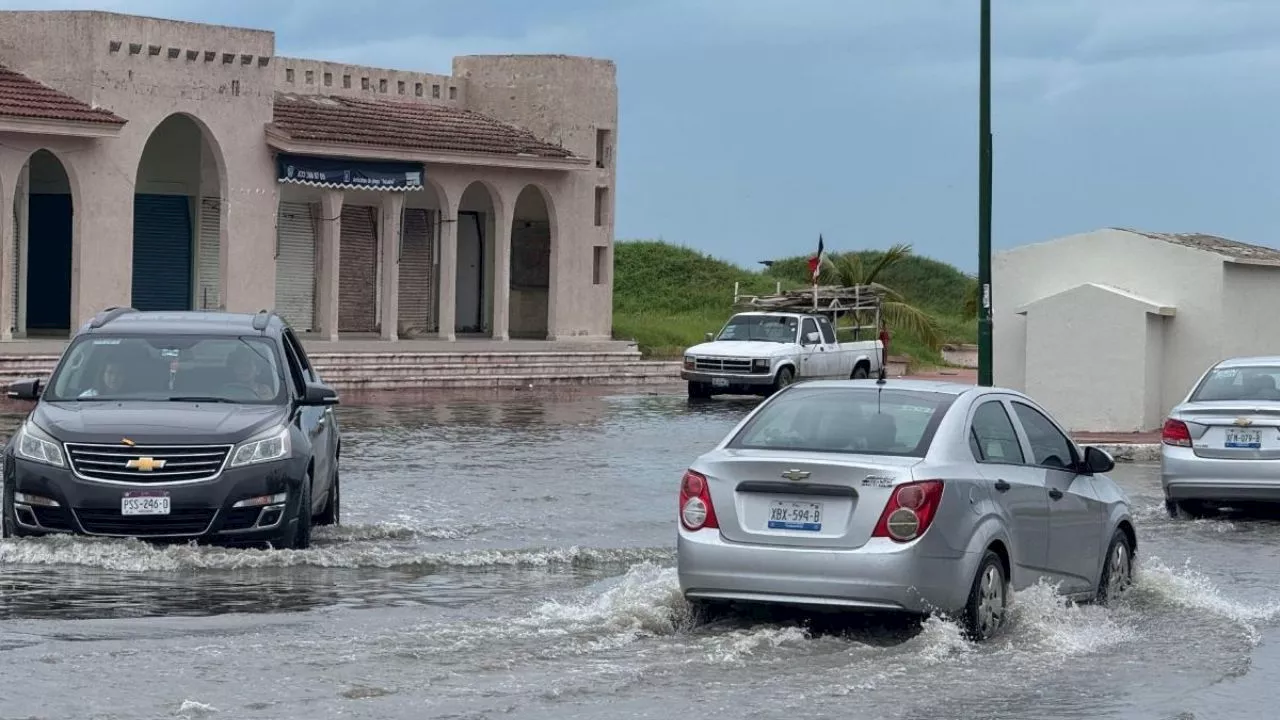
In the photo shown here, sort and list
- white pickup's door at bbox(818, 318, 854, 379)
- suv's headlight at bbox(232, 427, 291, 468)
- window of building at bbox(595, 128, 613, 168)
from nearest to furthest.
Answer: suv's headlight at bbox(232, 427, 291, 468) < white pickup's door at bbox(818, 318, 854, 379) < window of building at bbox(595, 128, 613, 168)

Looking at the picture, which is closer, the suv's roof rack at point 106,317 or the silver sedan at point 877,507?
the silver sedan at point 877,507

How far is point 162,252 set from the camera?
1655 inches

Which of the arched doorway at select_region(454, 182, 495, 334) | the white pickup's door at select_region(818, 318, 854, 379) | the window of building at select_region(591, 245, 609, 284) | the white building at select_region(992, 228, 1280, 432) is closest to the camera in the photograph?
the white building at select_region(992, 228, 1280, 432)

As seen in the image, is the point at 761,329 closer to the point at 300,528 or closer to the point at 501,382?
the point at 501,382

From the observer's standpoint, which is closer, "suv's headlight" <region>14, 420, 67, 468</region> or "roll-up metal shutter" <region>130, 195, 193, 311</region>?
"suv's headlight" <region>14, 420, 67, 468</region>

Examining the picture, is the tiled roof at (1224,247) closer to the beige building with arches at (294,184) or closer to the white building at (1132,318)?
the white building at (1132,318)

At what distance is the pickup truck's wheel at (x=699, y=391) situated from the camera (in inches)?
1491

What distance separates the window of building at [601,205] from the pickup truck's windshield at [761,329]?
1030 centimetres

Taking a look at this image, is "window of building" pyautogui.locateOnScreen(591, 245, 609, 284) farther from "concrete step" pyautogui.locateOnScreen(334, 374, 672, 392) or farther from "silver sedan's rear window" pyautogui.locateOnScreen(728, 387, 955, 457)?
"silver sedan's rear window" pyautogui.locateOnScreen(728, 387, 955, 457)

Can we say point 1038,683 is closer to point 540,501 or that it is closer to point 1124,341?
point 540,501

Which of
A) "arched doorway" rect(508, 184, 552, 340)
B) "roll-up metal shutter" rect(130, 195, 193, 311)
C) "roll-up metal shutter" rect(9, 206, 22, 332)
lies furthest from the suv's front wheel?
"arched doorway" rect(508, 184, 552, 340)

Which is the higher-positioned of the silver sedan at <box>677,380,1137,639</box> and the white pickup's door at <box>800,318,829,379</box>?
the white pickup's door at <box>800,318,829,379</box>

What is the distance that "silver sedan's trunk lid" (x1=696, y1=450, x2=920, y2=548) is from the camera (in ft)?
32.7

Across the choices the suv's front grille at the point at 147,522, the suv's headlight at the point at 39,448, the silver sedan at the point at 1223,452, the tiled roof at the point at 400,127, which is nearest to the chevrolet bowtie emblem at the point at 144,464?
the suv's front grille at the point at 147,522
